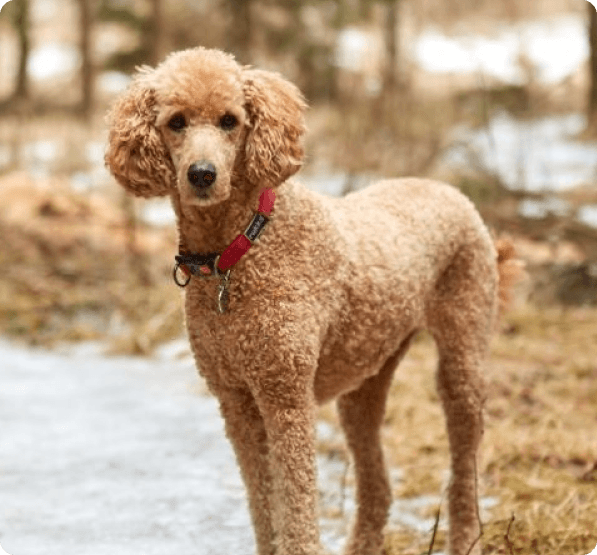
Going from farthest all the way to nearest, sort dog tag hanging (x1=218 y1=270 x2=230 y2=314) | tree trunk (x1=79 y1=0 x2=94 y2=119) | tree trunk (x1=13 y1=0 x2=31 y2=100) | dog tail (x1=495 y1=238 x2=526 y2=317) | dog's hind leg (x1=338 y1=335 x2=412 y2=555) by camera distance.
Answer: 1. tree trunk (x1=79 y1=0 x2=94 y2=119)
2. tree trunk (x1=13 y1=0 x2=31 y2=100)
3. dog tail (x1=495 y1=238 x2=526 y2=317)
4. dog's hind leg (x1=338 y1=335 x2=412 y2=555)
5. dog tag hanging (x1=218 y1=270 x2=230 y2=314)

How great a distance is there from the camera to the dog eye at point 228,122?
224 centimetres

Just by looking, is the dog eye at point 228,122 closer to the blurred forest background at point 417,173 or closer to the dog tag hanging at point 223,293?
the dog tag hanging at point 223,293

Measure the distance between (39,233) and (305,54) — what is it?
13.7ft

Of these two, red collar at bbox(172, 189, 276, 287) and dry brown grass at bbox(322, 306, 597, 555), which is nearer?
red collar at bbox(172, 189, 276, 287)

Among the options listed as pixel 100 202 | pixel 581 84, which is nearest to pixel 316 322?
pixel 100 202

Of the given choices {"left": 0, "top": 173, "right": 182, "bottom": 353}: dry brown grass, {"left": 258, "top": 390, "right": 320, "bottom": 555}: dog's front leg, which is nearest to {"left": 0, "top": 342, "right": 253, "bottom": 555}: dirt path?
{"left": 0, "top": 173, "right": 182, "bottom": 353}: dry brown grass

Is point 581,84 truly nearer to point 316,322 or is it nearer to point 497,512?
point 497,512

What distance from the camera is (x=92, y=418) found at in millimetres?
4723

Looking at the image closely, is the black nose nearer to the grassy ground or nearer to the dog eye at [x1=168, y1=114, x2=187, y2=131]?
the dog eye at [x1=168, y1=114, x2=187, y2=131]

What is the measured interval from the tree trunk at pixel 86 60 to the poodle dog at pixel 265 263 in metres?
10.2

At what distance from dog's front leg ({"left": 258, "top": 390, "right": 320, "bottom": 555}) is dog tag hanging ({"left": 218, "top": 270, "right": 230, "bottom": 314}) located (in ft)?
0.88

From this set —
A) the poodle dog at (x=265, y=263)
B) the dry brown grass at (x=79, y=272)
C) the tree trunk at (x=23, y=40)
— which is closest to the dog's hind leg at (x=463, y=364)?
the poodle dog at (x=265, y=263)

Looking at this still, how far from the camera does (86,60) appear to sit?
41.0ft

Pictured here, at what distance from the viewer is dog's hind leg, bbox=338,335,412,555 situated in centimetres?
314
